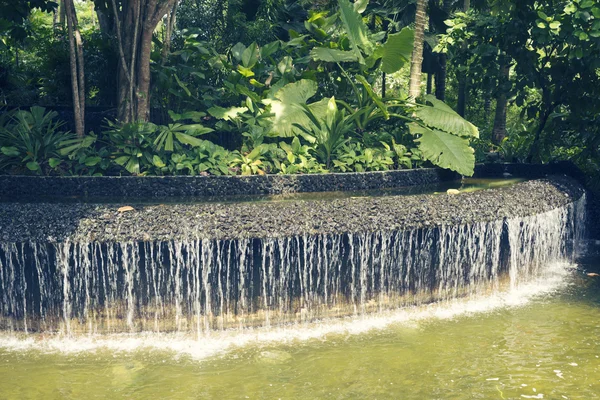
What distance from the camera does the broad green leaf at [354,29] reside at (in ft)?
37.6

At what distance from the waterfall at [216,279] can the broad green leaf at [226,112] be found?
384 centimetres

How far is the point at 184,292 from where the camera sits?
8.51m

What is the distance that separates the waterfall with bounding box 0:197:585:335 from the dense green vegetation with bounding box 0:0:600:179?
7.98 feet

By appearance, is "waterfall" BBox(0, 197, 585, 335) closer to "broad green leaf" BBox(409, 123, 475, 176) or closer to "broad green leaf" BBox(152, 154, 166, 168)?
"broad green leaf" BBox(409, 123, 475, 176)

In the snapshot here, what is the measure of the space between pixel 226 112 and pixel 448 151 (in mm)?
3699

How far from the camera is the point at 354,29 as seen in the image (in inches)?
460

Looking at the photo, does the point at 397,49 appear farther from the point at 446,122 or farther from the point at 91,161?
the point at 91,161

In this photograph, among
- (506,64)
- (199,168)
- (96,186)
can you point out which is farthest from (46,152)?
(506,64)

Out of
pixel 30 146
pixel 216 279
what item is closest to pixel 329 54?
pixel 216 279

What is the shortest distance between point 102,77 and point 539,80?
8768 mm

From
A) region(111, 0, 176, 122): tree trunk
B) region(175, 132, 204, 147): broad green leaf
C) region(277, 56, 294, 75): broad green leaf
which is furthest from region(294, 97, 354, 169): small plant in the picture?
region(111, 0, 176, 122): tree trunk

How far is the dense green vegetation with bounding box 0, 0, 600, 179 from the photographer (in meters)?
11.0

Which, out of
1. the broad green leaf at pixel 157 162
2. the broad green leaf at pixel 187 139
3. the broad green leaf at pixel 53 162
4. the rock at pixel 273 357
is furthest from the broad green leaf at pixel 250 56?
the rock at pixel 273 357

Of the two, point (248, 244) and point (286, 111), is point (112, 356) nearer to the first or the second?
point (248, 244)
